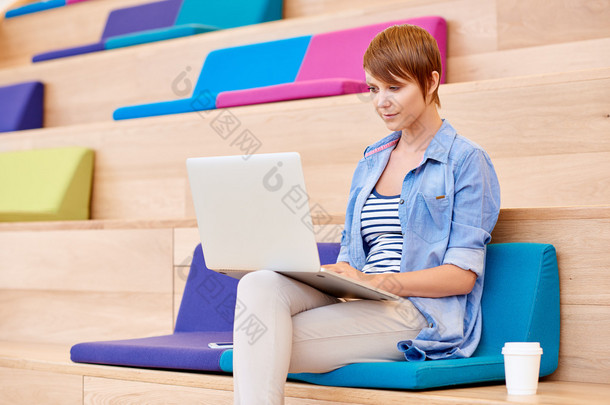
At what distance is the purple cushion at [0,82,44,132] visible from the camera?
10.7ft

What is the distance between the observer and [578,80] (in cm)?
190

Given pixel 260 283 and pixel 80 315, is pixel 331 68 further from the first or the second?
pixel 260 283

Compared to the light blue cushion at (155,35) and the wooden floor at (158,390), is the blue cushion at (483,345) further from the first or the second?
the light blue cushion at (155,35)

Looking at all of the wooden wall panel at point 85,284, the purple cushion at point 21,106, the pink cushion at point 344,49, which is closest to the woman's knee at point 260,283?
the wooden wall panel at point 85,284

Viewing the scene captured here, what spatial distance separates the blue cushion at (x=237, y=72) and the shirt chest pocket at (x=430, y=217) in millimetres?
1172

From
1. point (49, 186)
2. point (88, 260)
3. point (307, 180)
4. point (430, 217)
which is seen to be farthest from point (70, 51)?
point (430, 217)

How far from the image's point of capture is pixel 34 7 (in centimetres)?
403

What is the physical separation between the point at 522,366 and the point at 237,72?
5.66 feet

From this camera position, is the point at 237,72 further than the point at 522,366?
Yes

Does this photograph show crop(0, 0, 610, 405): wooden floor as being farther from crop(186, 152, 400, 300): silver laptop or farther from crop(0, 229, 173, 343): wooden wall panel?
crop(186, 152, 400, 300): silver laptop

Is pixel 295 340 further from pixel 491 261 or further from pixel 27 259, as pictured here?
pixel 27 259

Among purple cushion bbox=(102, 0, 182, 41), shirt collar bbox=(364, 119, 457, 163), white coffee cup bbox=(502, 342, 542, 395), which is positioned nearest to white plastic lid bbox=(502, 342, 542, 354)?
white coffee cup bbox=(502, 342, 542, 395)

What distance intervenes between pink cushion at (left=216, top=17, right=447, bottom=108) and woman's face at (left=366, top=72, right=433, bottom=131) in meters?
0.74

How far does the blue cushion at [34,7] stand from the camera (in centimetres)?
396
